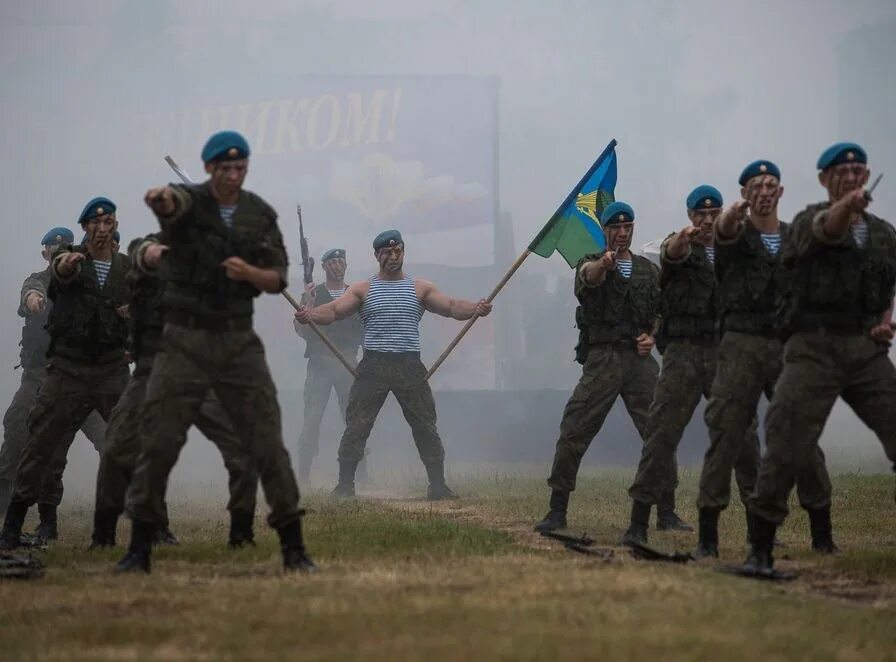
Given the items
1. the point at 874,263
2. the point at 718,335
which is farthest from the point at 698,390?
the point at 874,263

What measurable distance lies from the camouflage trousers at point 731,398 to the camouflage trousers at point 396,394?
20.1 feet

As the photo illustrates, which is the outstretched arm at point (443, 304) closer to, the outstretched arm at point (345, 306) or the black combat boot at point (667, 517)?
the outstretched arm at point (345, 306)

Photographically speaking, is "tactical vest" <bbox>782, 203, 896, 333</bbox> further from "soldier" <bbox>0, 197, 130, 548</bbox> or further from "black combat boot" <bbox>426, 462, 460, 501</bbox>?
"black combat boot" <bbox>426, 462, 460, 501</bbox>

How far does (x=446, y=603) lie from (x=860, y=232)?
123 inches

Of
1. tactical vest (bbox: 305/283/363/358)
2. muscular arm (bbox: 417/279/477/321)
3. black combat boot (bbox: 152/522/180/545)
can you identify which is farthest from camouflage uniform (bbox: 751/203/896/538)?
tactical vest (bbox: 305/283/363/358)

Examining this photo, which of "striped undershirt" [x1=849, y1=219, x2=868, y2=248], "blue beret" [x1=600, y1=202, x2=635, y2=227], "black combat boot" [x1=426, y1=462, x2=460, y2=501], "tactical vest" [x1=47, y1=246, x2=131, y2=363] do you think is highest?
"blue beret" [x1=600, y1=202, x2=635, y2=227]

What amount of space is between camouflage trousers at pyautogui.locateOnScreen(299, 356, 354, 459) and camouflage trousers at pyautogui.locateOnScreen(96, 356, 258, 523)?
8.42 metres

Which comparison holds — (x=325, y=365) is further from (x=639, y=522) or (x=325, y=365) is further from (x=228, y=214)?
(x=228, y=214)

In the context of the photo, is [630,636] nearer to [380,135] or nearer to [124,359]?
[124,359]

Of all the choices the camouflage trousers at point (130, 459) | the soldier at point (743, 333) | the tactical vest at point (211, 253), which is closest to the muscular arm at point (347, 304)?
the camouflage trousers at point (130, 459)

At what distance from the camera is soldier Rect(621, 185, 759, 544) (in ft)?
33.9

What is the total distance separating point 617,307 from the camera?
1151cm

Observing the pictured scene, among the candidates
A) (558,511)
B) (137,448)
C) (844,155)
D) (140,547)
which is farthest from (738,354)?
(137,448)

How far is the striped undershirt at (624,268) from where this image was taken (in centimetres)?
1162
